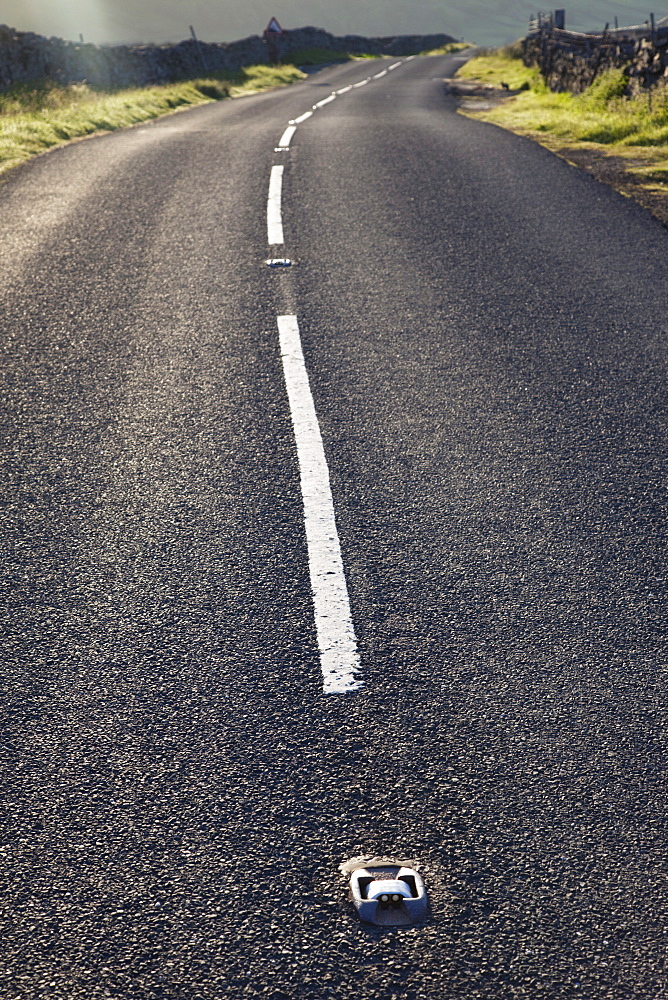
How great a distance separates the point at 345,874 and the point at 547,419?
294 centimetres

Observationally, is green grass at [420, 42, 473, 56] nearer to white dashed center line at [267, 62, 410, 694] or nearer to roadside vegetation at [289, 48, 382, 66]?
roadside vegetation at [289, 48, 382, 66]

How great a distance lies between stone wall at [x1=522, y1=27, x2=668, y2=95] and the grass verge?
1.18 feet

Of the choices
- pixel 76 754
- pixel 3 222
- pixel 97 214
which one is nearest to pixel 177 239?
pixel 97 214

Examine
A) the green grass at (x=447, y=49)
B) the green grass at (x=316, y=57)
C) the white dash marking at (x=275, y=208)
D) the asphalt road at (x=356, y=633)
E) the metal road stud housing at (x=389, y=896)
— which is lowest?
the metal road stud housing at (x=389, y=896)

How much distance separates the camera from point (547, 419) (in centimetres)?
436

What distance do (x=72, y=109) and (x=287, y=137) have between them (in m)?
7.46

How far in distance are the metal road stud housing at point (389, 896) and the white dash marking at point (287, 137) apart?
13.0m

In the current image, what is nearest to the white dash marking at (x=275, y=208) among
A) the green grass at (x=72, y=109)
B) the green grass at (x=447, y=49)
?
the green grass at (x=72, y=109)

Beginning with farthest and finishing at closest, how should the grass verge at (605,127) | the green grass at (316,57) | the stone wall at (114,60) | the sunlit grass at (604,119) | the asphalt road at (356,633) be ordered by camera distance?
the green grass at (316,57) < the stone wall at (114,60) < the sunlit grass at (604,119) < the grass verge at (605,127) < the asphalt road at (356,633)

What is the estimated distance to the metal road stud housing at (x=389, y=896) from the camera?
198 centimetres

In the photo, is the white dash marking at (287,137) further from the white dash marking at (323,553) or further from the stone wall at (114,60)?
the stone wall at (114,60)

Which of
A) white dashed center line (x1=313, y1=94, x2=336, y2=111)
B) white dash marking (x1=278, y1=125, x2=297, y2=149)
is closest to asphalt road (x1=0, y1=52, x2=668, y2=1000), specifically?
white dash marking (x1=278, y1=125, x2=297, y2=149)

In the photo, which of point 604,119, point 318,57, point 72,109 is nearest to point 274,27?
point 318,57

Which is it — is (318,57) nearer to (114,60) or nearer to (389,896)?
(114,60)
